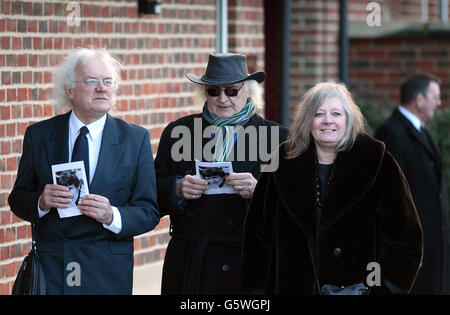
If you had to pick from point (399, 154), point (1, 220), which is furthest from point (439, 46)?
point (1, 220)

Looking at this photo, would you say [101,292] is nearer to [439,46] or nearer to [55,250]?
[55,250]

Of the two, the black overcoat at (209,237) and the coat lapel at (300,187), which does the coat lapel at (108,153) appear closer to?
the black overcoat at (209,237)

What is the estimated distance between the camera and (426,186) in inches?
351

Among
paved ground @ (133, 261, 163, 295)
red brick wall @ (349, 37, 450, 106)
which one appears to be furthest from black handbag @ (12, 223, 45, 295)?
red brick wall @ (349, 37, 450, 106)

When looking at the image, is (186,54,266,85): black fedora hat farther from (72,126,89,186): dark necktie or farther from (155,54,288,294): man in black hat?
(72,126,89,186): dark necktie

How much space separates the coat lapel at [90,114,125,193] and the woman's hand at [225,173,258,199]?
58 centimetres

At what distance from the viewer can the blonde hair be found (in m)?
5.38

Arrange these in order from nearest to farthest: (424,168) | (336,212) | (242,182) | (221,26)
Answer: (336,212) → (242,182) → (424,168) → (221,26)

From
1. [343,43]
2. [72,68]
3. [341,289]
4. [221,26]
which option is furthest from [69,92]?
[343,43]

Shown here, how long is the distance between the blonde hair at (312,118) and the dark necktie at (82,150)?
1018 mm

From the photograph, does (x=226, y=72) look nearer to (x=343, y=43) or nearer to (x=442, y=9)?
(x=343, y=43)

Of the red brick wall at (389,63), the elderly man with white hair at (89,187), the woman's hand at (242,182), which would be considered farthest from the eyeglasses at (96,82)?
the red brick wall at (389,63)

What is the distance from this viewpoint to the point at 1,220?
686cm

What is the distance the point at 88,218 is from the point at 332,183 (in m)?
A: 1.22
